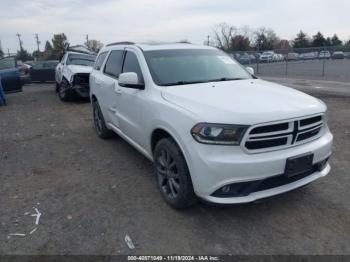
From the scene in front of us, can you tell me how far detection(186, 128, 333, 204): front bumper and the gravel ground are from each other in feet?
1.36

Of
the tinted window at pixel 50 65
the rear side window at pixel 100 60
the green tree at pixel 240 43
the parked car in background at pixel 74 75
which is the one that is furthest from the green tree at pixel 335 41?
the rear side window at pixel 100 60

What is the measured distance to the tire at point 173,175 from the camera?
3516mm

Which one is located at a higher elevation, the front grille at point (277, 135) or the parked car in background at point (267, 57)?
the parked car in background at point (267, 57)

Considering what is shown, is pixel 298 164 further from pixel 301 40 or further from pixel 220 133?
pixel 301 40

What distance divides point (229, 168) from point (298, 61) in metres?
26.9

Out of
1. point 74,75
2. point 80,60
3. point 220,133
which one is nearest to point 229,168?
point 220,133

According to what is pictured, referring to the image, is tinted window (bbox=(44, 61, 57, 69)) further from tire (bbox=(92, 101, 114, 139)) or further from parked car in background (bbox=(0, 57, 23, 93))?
tire (bbox=(92, 101, 114, 139))

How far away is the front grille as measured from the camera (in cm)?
318

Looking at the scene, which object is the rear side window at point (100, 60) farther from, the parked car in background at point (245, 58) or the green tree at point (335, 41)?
the green tree at point (335, 41)

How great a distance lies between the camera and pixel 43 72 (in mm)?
19062

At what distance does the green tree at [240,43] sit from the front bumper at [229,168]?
236ft

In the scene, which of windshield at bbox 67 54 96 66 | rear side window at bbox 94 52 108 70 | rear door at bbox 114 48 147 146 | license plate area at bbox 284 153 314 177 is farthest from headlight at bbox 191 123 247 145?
windshield at bbox 67 54 96 66

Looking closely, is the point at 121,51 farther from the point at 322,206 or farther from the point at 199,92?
the point at 322,206

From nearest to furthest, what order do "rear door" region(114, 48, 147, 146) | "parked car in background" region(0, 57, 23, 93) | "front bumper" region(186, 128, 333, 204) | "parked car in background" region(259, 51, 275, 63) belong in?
"front bumper" region(186, 128, 333, 204), "rear door" region(114, 48, 147, 146), "parked car in background" region(0, 57, 23, 93), "parked car in background" region(259, 51, 275, 63)
